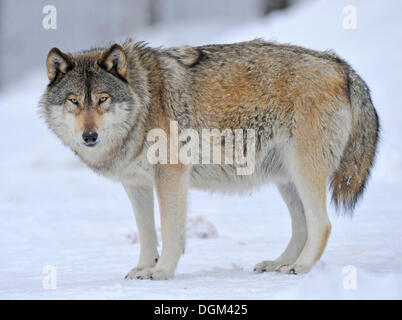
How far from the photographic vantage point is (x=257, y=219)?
25.8 feet

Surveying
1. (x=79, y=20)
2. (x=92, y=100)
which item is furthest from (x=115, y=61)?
(x=79, y=20)

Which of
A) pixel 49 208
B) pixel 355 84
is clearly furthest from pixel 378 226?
pixel 49 208

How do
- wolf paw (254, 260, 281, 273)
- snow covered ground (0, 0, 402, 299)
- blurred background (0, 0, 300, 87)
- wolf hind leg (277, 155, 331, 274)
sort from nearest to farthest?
snow covered ground (0, 0, 402, 299) → wolf hind leg (277, 155, 331, 274) → wolf paw (254, 260, 281, 273) → blurred background (0, 0, 300, 87)

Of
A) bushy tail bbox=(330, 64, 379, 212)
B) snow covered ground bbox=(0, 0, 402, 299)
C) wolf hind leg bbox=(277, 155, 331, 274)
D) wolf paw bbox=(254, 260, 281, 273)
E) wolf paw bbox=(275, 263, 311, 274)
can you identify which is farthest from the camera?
bushy tail bbox=(330, 64, 379, 212)

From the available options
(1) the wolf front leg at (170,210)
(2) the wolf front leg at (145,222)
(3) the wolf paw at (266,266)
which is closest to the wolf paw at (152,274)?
(1) the wolf front leg at (170,210)

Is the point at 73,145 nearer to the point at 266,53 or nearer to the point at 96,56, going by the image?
the point at 96,56

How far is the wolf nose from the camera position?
15.4 feet

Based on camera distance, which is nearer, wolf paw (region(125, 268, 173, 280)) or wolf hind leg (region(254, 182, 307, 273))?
wolf paw (region(125, 268, 173, 280))

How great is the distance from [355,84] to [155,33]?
17063 mm

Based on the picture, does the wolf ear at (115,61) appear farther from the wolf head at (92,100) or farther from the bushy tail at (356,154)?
the bushy tail at (356,154)

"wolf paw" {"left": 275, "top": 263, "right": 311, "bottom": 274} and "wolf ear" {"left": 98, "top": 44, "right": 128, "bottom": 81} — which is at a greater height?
"wolf ear" {"left": 98, "top": 44, "right": 128, "bottom": 81}

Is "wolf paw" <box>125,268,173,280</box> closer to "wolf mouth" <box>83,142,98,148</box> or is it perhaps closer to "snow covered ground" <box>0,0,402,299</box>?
"snow covered ground" <box>0,0,402,299</box>

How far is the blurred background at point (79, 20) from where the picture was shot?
26875mm

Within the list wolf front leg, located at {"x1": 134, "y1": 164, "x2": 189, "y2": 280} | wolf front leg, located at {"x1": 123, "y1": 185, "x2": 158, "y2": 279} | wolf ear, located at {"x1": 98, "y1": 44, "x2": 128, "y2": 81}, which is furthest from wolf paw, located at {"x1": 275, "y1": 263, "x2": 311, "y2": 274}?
wolf ear, located at {"x1": 98, "y1": 44, "x2": 128, "y2": 81}
